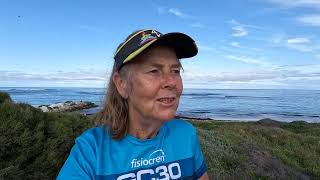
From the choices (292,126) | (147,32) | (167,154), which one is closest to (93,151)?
(167,154)

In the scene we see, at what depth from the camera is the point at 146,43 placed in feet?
7.54

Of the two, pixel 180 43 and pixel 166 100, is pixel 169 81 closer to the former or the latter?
pixel 166 100

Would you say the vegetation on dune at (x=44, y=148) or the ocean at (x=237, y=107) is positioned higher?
the vegetation on dune at (x=44, y=148)

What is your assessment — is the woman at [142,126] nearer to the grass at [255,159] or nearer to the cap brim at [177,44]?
the cap brim at [177,44]

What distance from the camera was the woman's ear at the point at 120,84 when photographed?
254 cm

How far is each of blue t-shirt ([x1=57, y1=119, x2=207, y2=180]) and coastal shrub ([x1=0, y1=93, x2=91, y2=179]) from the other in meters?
3.28

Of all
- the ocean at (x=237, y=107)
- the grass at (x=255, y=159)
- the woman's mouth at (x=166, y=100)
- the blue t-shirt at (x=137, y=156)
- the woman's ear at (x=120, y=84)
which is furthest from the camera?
the ocean at (x=237, y=107)

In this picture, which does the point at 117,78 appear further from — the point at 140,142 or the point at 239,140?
the point at 239,140

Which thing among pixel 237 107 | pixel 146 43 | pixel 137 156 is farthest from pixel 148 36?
pixel 237 107

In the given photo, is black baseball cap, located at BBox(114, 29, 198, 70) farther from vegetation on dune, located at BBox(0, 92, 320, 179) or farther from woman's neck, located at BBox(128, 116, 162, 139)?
vegetation on dune, located at BBox(0, 92, 320, 179)

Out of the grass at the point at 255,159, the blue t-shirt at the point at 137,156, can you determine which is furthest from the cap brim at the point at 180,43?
the grass at the point at 255,159

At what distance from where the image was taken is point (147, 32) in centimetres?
→ 243

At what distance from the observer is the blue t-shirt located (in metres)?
2.24

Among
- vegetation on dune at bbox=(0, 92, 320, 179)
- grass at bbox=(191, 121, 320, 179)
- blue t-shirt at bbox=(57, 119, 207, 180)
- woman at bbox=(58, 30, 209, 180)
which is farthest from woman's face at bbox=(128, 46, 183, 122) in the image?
grass at bbox=(191, 121, 320, 179)
